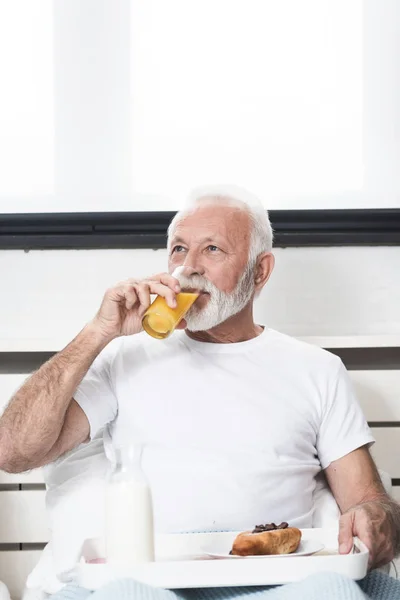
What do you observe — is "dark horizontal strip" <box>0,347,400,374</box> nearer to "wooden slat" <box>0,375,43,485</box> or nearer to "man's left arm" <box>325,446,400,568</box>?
"wooden slat" <box>0,375,43,485</box>

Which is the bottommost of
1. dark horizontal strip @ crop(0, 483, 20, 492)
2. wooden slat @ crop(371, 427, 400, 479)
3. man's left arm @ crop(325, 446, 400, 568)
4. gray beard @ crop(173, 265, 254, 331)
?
dark horizontal strip @ crop(0, 483, 20, 492)

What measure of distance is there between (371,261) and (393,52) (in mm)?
545

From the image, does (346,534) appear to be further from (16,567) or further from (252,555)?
(16,567)

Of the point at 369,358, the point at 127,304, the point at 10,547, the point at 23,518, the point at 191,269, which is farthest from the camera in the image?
the point at 369,358

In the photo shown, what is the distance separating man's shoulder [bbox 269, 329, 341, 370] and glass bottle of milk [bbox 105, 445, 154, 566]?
68 cm

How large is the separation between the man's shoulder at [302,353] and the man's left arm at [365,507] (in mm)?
198

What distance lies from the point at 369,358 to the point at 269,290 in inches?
12.5

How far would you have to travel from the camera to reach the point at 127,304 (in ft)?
5.85

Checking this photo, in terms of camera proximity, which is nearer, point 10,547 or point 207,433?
point 207,433

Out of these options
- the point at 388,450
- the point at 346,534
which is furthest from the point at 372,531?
the point at 388,450

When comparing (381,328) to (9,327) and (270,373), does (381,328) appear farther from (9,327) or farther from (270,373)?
(9,327)

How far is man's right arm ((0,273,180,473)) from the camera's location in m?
1.75

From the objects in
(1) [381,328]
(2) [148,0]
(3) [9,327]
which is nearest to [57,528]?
(3) [9,327]

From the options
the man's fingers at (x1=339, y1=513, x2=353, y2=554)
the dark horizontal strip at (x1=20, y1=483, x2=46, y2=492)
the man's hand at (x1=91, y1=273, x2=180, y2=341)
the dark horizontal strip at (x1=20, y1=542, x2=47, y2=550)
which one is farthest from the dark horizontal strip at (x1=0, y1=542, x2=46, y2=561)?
the man's fingers at (x1=339, y1=513, x2=353, y2=554)
